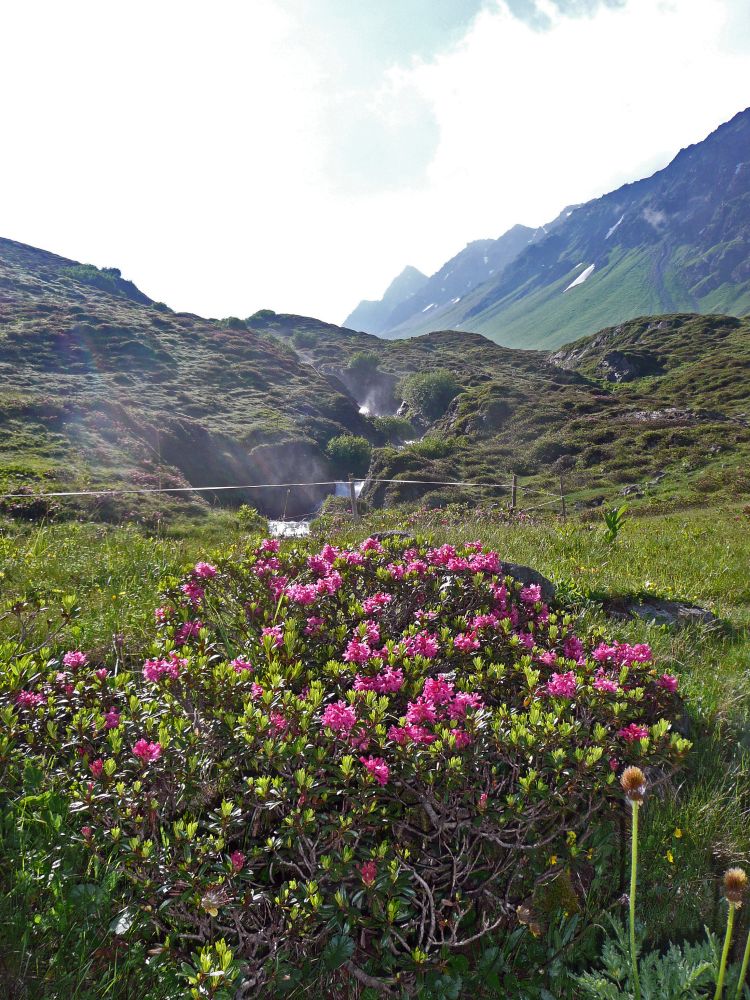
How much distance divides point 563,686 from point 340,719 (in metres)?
1.16

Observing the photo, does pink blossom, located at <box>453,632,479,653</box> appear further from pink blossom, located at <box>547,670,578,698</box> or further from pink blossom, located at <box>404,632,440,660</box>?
pink blossom, located at <box>547,670,578,698</box>

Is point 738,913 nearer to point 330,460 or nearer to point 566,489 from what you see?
point 566,489

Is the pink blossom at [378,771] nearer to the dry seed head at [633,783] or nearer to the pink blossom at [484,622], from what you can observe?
the dry seed head at [633,783]

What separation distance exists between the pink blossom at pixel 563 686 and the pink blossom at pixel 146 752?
1.84 m

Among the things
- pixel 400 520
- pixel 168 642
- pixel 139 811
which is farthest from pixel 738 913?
pixel 400 520

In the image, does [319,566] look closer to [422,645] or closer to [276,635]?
[276,635]

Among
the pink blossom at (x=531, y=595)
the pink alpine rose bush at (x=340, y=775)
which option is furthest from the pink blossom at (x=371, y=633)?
the pink blossom at (x=531, y=595)

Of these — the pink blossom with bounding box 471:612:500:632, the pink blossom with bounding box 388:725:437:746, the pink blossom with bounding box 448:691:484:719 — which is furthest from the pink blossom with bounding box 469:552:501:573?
the pink blossom with bounding box 388:725:437:746

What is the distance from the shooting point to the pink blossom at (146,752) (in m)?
2.08

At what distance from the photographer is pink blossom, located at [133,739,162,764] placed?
6.83 ft

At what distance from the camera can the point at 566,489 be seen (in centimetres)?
3625

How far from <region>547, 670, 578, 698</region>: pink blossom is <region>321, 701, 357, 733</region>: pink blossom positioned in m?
1.04

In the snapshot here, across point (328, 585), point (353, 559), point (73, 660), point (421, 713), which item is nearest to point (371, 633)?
point (328, 585)

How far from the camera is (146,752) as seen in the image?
6.89 ft
